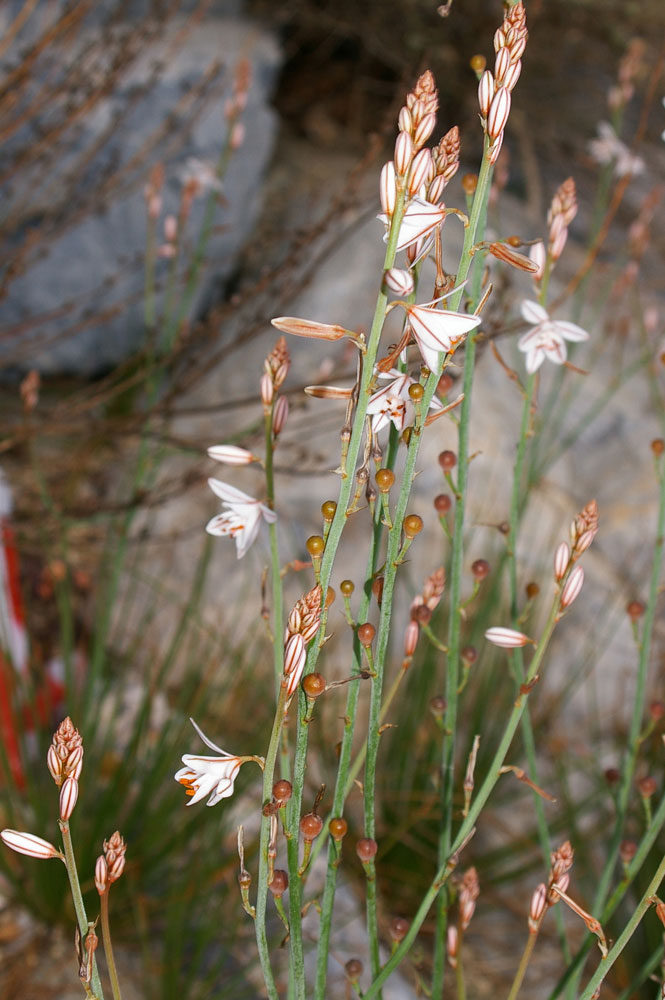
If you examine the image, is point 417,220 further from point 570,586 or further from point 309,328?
point 570,586

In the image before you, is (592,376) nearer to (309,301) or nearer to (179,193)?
(309,301)

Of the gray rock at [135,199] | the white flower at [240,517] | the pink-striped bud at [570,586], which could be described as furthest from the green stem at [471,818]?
the gray rock at [135,199]

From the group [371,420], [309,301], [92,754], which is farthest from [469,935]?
[309,301]

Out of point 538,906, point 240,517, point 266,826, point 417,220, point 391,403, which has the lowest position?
point 538,906

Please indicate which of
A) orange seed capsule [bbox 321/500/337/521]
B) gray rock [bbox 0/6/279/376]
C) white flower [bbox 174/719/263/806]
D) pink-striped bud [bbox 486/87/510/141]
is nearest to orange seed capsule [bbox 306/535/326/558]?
orange seed capsule [bbox 321/500/337/521]

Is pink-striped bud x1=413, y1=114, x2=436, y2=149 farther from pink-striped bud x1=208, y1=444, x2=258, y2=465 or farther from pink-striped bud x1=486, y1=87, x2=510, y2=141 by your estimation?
pink-striped bud x1=208, y1=444, x2=258, y2=465

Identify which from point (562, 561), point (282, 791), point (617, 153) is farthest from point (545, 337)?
point (617, 153)
